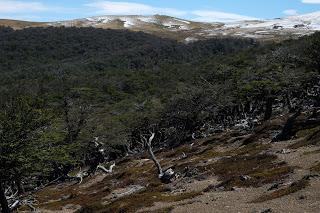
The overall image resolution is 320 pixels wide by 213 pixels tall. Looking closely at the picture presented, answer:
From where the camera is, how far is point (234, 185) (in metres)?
29.0

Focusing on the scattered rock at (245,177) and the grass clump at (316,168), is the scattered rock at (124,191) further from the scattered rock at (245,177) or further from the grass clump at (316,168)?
the grass clump at (316,168)

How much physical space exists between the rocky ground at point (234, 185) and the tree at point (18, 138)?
5777 mm

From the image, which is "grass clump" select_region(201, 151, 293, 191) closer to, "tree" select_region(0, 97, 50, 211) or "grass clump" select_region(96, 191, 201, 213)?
"grass clump" select_region(96, 191, 201, 213)

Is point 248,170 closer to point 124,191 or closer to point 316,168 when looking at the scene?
point 316,168

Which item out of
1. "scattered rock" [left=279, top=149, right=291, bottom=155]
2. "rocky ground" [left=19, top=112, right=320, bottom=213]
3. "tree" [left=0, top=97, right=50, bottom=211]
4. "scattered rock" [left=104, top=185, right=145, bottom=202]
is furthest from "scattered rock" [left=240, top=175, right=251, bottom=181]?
"tree" [left=0, top=97, right=50, bottom=211]

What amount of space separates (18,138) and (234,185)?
14.4 metres

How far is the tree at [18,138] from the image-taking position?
1168 inches

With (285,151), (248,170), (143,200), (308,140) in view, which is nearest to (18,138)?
(143,200)

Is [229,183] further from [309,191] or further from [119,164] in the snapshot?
[119,164]

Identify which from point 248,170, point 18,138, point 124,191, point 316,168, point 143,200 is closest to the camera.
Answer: point 316,168

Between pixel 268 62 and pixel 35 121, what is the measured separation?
60.8 meters

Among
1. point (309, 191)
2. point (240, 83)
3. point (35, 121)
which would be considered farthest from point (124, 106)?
point (309, 191)

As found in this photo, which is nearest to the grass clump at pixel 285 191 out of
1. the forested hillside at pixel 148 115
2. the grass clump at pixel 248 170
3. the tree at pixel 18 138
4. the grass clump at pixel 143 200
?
the grass clump at pixel 248 170

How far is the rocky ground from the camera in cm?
2308
